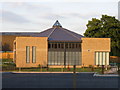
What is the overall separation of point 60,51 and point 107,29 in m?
22.6

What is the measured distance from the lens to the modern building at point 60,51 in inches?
2181

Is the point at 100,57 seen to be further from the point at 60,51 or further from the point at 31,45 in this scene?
the point at 31,45

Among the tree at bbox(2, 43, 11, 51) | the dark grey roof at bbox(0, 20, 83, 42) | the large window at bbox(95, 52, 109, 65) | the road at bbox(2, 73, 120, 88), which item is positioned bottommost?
the road at bbox(2, 73, 120, 88)

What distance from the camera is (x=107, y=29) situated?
74.2 m

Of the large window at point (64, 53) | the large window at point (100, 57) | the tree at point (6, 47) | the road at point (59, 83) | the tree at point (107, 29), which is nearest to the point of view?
the road at point (59, 83)

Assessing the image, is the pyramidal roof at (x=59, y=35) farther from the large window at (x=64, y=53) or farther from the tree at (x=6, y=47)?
the tree at (x=6, y=47)

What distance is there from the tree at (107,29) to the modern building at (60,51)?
678 inches

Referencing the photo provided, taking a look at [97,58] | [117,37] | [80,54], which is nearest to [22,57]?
[80,54]

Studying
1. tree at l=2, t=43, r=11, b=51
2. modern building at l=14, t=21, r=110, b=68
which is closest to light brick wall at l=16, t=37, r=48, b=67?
modern building at l=14, t=21, r=110, b=68

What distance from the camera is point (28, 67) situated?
54.7 meters

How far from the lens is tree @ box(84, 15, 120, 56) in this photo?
73100 mm

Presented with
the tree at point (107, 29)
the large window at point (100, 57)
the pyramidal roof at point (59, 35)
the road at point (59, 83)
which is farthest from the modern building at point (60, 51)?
the road at point (59, 83)

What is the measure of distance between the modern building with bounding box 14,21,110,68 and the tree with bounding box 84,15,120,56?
56.5 ft

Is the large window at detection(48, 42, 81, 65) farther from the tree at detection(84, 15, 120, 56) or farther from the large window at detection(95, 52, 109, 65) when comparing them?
the tree at detection(84, 15, 120, 56)
